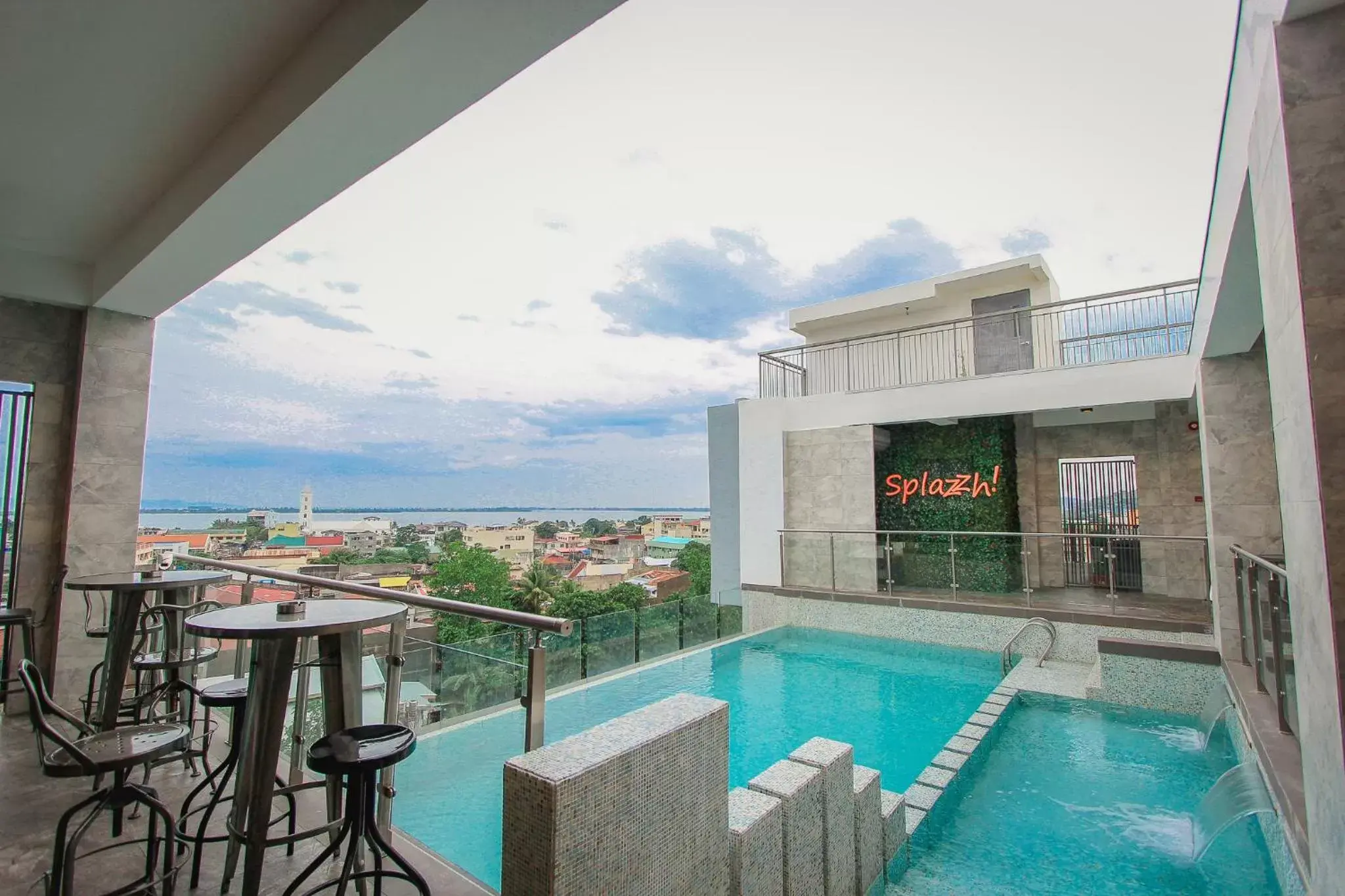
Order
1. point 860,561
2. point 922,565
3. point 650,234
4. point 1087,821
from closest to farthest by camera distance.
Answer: point 1087,821
point 922,565
point 860,561
point 650,234

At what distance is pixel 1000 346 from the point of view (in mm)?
12375

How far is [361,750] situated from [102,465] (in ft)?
15.2

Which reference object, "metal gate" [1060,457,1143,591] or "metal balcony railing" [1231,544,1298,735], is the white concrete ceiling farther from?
"metal gate" [1060,457,1143,591]

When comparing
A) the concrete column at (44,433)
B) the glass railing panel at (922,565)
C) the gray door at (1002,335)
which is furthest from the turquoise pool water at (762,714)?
the gray door at (1002,335)

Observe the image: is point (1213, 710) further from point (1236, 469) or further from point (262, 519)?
point (262, 519)

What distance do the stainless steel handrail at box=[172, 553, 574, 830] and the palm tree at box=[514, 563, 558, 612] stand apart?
23776 mm

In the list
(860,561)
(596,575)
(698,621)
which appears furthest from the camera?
(596,575)

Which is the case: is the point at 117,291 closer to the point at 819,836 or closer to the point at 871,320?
the point at 819,836

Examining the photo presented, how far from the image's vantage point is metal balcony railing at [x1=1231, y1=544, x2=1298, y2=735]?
3.39m

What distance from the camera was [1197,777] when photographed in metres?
4.64

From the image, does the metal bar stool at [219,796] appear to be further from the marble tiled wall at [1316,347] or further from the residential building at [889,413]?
the marble tiled wall at [1316,347]

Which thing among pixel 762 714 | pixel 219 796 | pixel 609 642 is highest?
pixel 219 796

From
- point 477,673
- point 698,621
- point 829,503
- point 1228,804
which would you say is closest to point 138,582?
point 477,673

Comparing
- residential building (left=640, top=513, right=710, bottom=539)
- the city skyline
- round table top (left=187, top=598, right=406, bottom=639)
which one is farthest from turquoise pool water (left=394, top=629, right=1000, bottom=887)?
residential building (left=640, top=513, right=710, bottom=539)
